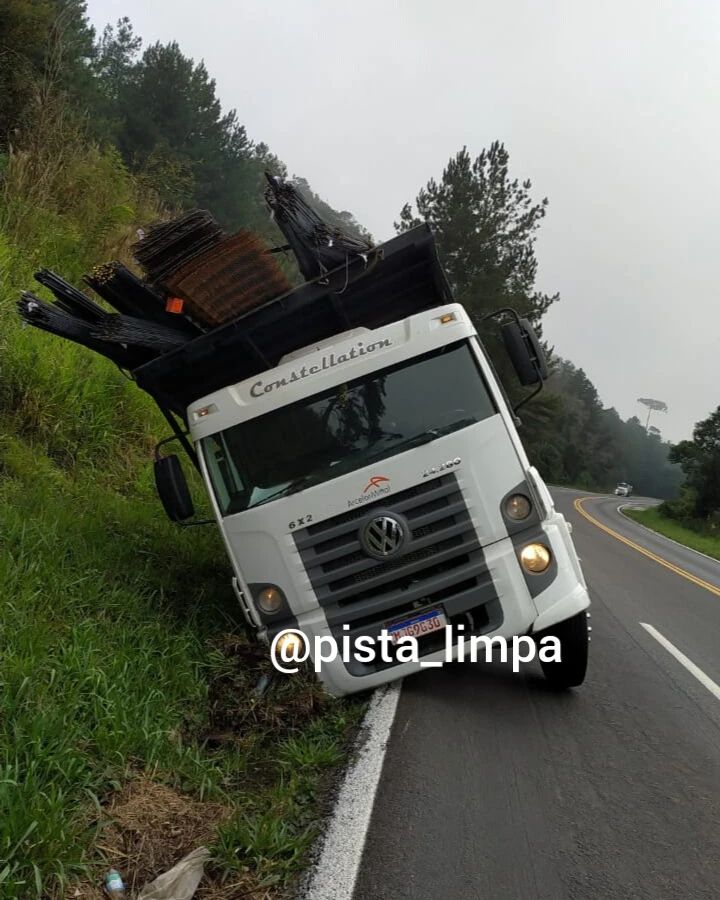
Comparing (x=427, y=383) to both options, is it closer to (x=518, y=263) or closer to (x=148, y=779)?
(x=148, y=779)

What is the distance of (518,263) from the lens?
36.0 meters

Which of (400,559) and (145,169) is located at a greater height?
(145,169)

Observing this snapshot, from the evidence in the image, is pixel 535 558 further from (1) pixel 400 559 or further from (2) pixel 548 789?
(2) pixel 548 789

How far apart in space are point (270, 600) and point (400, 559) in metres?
0.86

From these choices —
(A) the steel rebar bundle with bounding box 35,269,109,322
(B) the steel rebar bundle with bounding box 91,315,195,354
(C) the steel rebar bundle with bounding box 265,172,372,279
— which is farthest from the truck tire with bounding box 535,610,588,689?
(A) the steel rebar bundle with bounding box 35,269,109,322

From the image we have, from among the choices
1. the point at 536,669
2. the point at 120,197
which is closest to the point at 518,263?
the point at 120,197

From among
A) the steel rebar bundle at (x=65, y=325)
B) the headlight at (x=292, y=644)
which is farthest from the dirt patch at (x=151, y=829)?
the steel rebar bundle at (x=65, y=325)

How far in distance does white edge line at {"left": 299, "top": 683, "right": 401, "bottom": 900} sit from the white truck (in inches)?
12.0

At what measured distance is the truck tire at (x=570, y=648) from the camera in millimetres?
4910

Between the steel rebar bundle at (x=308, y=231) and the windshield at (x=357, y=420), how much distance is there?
0.86 metres

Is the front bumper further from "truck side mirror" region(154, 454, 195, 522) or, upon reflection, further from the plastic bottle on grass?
the plastic bottle on grass

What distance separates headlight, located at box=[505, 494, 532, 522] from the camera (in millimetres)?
4707

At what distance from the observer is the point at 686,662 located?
22.1 feet

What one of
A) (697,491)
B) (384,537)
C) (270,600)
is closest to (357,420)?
(384,537)
